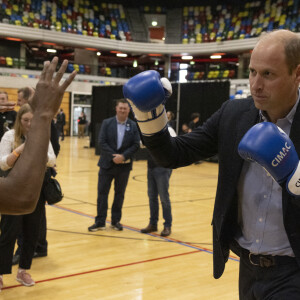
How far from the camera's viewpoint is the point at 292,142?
188 centimetres

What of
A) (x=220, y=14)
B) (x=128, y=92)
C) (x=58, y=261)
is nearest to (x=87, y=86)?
(x=220, y=14)

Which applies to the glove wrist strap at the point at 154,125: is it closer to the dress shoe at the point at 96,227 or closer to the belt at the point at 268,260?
the belt at the point at 268,260

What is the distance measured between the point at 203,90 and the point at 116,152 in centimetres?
975

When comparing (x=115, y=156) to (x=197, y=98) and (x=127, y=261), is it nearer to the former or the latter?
(x=127, y=261)

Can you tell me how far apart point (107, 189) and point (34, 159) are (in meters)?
4.35

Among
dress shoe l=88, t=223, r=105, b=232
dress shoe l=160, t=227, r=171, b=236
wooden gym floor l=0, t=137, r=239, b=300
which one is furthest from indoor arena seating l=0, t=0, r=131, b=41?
dress shoe l=160, t=227, r=171, b=236

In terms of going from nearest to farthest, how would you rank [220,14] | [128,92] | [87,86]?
[128,92] < [87,86] < [220,14]

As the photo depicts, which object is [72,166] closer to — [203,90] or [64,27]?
[203,90]

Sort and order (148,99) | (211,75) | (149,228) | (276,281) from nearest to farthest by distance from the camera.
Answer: (276,281), (148,99), (149,228), (211,75)

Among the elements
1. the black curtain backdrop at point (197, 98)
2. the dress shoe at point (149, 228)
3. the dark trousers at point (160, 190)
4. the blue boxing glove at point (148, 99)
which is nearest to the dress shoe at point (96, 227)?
the dress shoe at point (149, 228)

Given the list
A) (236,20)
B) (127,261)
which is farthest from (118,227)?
(236,20)

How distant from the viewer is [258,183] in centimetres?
194

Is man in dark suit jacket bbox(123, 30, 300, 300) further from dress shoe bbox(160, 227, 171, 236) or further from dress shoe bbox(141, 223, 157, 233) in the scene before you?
dress shoe bbox(141, 223, 157, 233)

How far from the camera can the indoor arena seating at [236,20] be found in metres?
25.2
